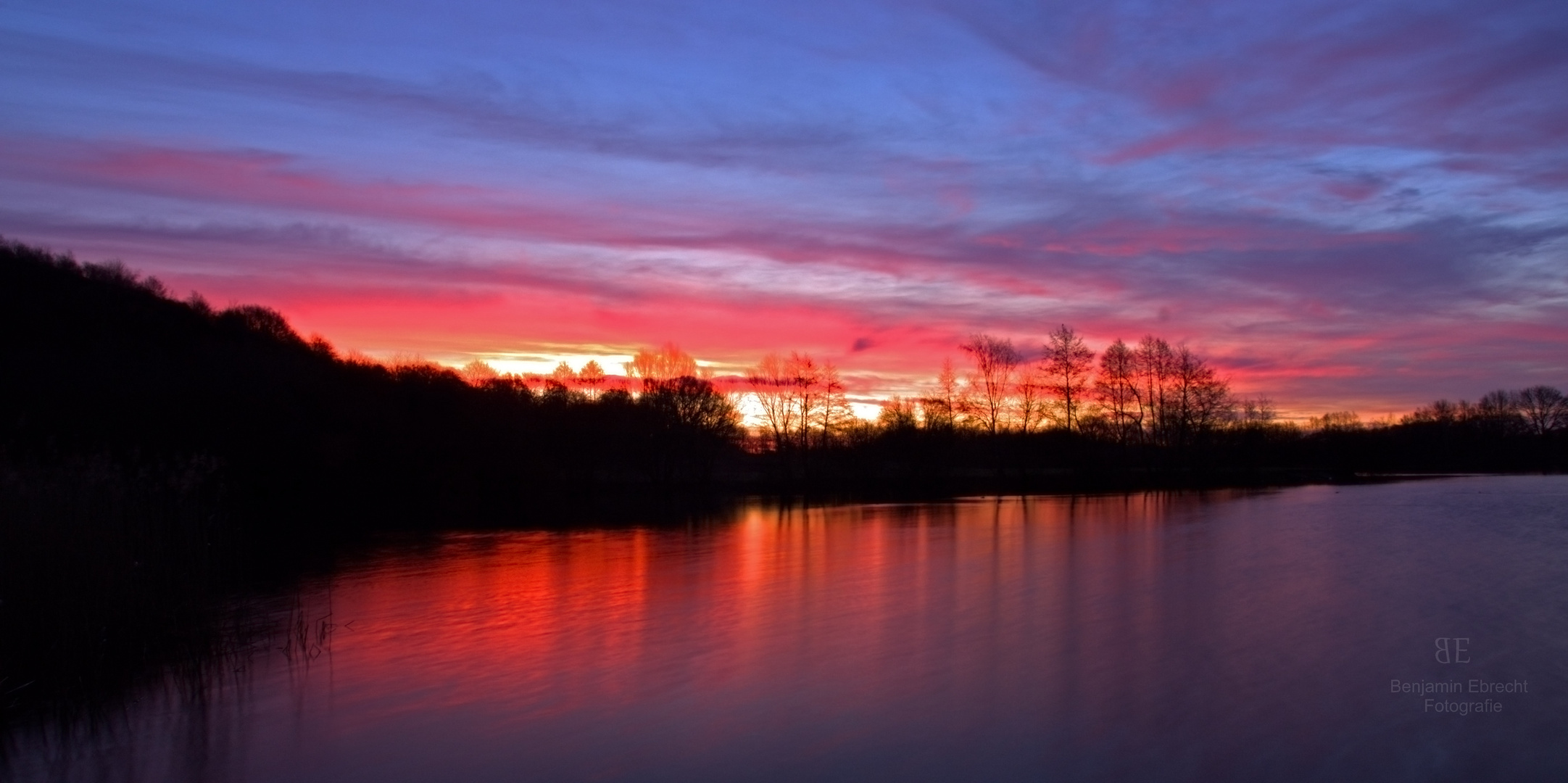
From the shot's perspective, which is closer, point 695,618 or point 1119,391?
Answer: point 695,618

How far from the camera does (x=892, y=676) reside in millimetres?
9758

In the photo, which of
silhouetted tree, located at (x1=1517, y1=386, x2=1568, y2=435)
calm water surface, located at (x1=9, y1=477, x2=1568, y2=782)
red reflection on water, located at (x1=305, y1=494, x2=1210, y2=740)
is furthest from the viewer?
silhouetted tree, located at (x1=1517, y1=386, x2=1568, y2=435)

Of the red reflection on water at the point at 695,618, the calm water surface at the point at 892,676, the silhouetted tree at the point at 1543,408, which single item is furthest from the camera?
the silhouetted tree at the point at 1543,408

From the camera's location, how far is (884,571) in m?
17.7

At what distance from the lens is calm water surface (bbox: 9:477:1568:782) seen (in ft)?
24.2

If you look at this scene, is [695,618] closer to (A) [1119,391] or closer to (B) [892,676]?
(B) [892,676]

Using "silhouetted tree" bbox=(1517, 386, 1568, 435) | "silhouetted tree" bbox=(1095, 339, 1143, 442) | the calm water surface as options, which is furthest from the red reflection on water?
"silhouetted tree" bbox=(1517, 386, 1568, 435)

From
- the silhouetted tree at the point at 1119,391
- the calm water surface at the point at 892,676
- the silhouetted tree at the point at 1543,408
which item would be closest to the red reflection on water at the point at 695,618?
the calm water surface at the point at 892,676

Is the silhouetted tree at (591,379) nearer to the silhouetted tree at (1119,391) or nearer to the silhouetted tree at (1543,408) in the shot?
the silhouetted tree at (1119,391)

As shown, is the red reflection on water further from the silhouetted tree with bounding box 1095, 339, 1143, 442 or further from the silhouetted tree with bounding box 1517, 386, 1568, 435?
the silhouetted tree with bounding box 1517, 386, 1568, 435

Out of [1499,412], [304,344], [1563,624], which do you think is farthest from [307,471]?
[1499,412]

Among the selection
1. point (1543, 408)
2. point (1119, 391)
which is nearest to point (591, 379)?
point (1119, 391)

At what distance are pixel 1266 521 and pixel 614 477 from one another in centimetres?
4330

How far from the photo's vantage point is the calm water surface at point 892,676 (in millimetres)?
7371
